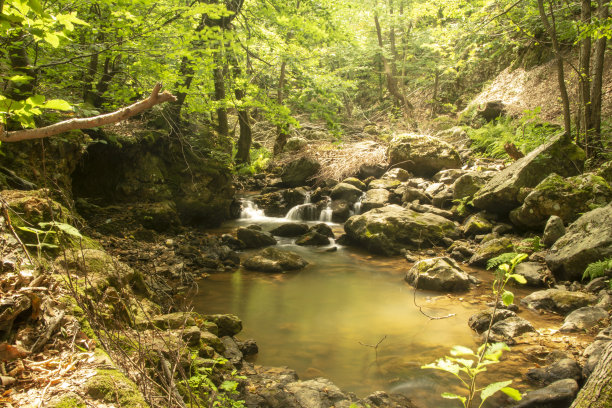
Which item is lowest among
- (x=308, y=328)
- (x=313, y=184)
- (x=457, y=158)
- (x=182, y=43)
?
(x=308, y=328)

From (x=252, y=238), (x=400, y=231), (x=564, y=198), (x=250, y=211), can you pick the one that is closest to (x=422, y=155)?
(x=400, y=231)

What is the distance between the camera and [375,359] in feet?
16.5

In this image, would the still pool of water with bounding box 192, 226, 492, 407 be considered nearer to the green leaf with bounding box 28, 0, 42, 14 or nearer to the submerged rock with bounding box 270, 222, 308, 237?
the submerged rock with bounding box 270, 222, 308, 237

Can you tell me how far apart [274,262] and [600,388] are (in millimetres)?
7102

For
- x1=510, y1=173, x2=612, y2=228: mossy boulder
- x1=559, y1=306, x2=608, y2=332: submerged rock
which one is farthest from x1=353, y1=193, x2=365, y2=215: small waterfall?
x1=559, y1=306, x2=608, y2=332: submerged rock

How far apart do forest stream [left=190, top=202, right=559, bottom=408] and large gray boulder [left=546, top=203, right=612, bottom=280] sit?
4.50ft

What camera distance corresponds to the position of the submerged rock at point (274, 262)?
8.62 meters

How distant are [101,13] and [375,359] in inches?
293

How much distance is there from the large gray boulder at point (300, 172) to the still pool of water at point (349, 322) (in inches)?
301

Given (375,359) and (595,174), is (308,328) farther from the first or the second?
(595,174)

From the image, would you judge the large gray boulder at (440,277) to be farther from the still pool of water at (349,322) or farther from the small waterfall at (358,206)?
the small waterfall at (358,206)

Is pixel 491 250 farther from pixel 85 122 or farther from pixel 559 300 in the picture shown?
pixel 85 122

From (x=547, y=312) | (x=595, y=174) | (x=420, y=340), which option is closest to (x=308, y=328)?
(x=420, y=340)

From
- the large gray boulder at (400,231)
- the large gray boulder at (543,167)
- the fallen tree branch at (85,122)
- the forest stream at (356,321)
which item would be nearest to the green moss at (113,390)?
the fallen tree branch at (85,122)
